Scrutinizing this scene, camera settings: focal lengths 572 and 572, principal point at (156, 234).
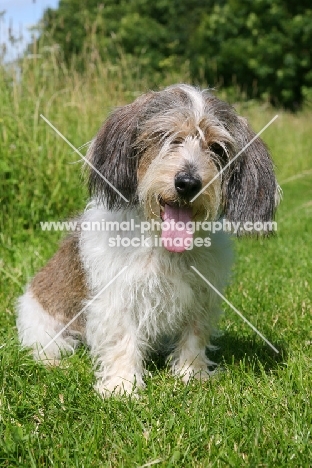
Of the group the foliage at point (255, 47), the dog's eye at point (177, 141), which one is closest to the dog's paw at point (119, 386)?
the dog's eye at point (177, 141)

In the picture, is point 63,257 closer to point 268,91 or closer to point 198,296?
point 198,296

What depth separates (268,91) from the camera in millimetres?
26406

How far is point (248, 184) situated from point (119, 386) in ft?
4.06

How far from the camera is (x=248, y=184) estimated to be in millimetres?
2875

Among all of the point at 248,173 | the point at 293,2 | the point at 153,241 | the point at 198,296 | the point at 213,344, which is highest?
the point at 293,2

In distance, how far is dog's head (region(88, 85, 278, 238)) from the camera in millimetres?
2740

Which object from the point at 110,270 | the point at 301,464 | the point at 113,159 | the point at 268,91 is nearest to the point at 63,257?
the point at 110,270

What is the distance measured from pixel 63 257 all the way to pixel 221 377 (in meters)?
1.22

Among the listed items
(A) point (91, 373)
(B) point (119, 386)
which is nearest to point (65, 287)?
(A) point (91, 373)

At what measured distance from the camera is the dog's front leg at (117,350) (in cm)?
301

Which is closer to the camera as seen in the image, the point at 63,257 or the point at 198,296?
the point at 198,296

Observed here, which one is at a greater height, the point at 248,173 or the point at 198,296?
the point at 248,173

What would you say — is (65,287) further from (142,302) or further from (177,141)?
(177,141)

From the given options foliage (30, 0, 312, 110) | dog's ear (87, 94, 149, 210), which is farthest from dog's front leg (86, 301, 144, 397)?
foliage (30, 0, 312, 110)
